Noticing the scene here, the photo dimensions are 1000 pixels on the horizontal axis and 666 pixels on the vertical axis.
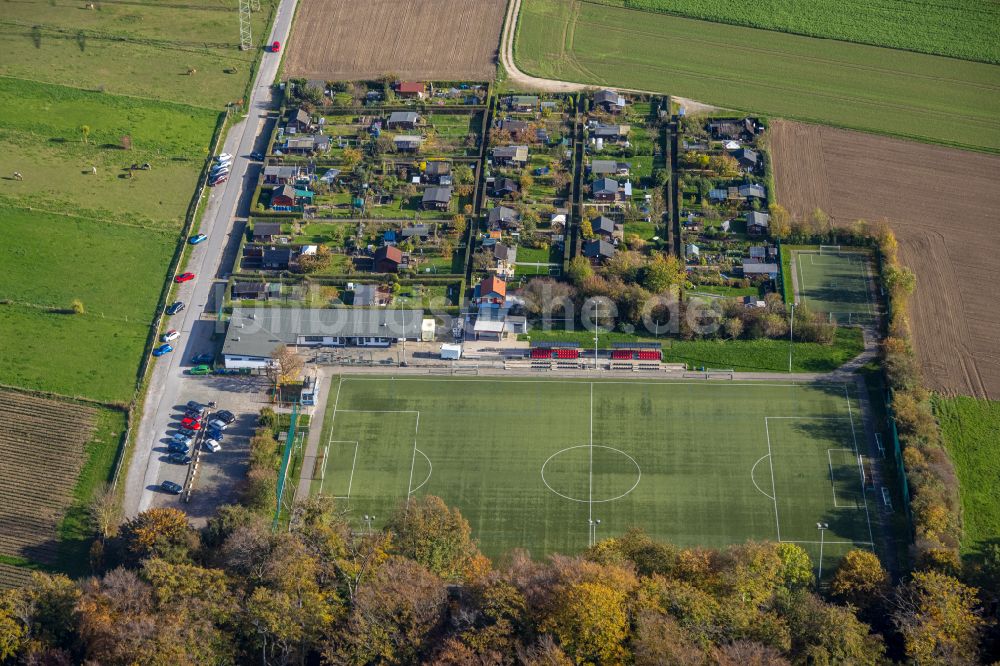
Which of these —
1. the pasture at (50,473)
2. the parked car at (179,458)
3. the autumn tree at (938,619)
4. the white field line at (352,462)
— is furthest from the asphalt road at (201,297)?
the autumn tree at (938,619)

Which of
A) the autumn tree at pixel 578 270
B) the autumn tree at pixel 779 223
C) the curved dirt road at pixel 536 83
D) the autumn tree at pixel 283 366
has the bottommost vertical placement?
the autumn tree at pixel 283 366

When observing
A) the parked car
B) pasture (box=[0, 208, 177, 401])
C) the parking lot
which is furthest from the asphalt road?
pasture (box=[0, 208, 177, 401])

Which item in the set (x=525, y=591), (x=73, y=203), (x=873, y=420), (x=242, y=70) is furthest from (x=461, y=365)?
(x=242, y=70)

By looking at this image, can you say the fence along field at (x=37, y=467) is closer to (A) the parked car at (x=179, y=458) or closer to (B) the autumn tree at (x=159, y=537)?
(A) the parked car at (x=179, y=458)

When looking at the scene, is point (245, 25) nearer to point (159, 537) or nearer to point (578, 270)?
point (578, 270)

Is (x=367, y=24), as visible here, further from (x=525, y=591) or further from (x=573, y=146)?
(x=525, y=591)

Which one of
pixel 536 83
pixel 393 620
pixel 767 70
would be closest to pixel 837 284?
pixel 767 70
